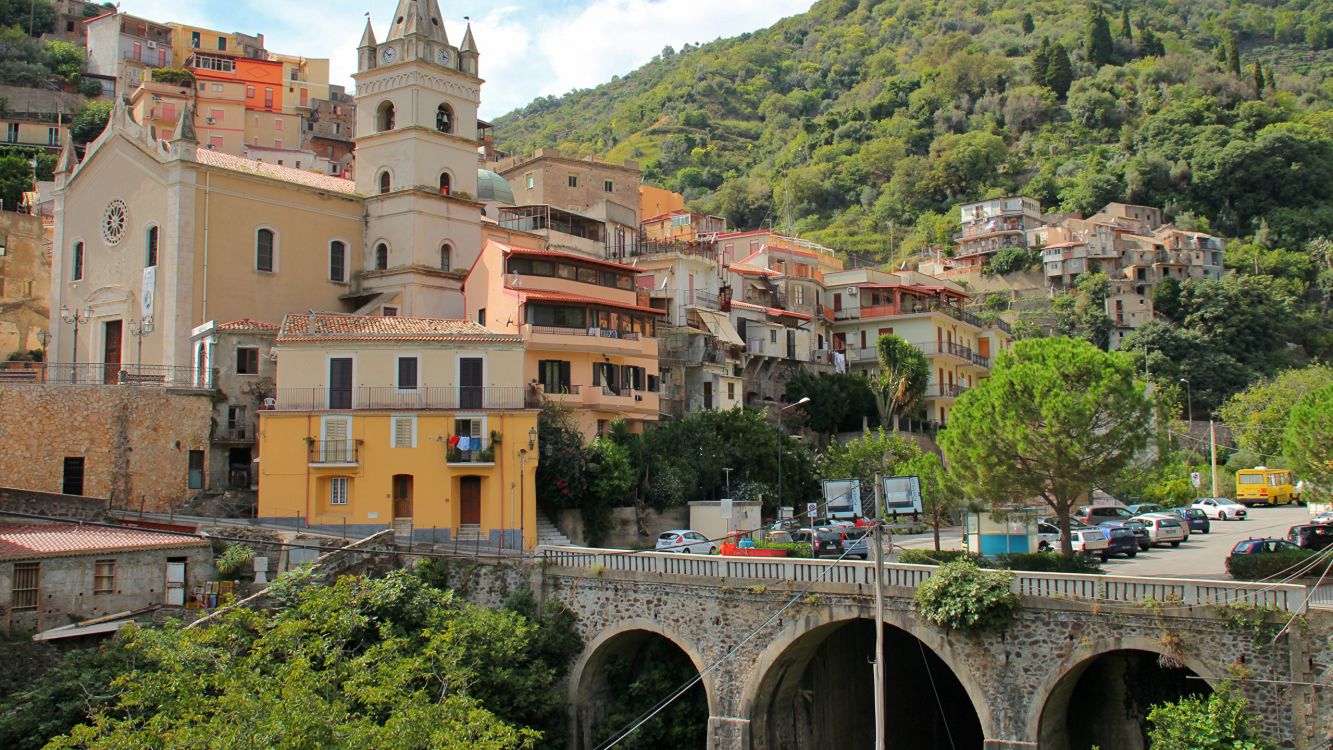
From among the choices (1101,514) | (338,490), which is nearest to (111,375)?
(338,490)

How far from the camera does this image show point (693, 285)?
62.1 metres

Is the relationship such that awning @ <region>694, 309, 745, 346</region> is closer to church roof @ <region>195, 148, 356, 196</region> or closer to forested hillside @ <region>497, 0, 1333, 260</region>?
Answer: church roof @ <region>195, 148, 356, 196</region>

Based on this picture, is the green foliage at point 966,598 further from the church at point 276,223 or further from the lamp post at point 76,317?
the lamp post at point 76,317

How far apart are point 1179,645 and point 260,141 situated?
90.4 m

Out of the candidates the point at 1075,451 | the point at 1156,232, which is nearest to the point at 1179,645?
the point at 1075,451

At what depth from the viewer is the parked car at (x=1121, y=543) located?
1590 inches

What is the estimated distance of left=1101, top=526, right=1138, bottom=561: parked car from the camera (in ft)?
132

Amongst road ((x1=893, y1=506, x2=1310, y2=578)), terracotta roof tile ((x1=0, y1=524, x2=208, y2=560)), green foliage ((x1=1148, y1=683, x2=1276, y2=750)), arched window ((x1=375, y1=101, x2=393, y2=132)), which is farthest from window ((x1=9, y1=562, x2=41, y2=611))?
arched window ((x1=375, y1=101, x2=393, y2=132))

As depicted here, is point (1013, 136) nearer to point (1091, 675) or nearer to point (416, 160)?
point (416, 160)

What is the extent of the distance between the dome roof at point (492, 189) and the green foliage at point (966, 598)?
46300mm

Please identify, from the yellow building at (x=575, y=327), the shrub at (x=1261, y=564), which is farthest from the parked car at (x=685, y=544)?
the shrub at (x=1261, y=564)

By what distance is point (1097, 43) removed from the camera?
536 feet

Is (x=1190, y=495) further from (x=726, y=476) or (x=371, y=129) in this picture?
(x=371, y=129)

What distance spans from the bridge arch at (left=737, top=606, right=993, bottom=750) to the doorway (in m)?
13.9
